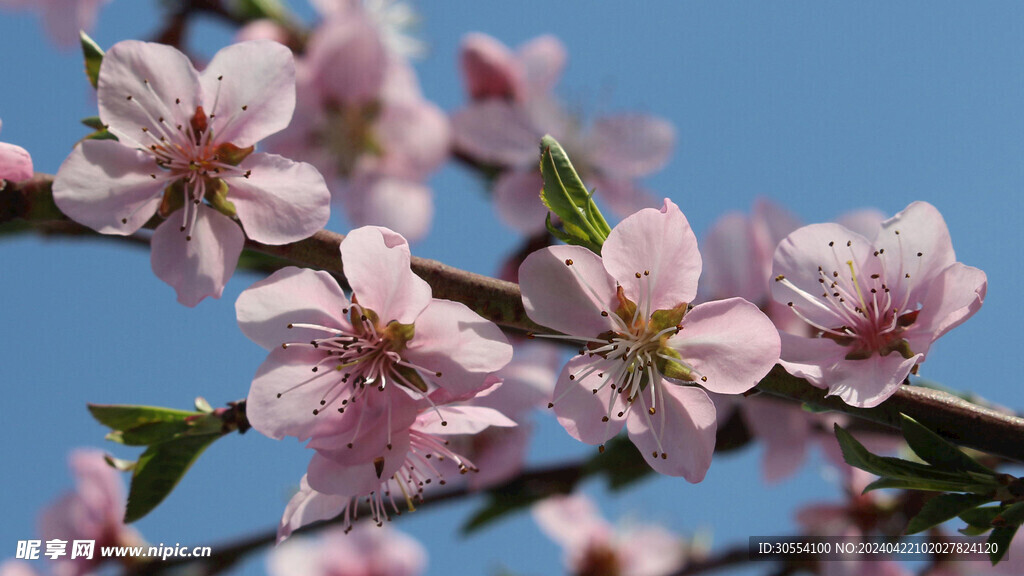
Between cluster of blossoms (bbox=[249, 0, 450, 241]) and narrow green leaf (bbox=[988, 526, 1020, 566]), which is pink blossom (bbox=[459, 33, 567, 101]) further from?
narrow green leaf (bbox=[988, 526, 1020, 566])

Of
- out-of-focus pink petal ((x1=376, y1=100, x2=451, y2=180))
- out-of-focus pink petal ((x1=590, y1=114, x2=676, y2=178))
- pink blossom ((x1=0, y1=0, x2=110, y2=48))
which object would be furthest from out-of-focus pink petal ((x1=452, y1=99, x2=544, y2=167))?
pink blossom ((x1=0, y1=0, x2=110, y2=48))

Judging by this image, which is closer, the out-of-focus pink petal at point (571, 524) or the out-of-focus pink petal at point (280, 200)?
the out-of-focus pink petal at point (280, 200)

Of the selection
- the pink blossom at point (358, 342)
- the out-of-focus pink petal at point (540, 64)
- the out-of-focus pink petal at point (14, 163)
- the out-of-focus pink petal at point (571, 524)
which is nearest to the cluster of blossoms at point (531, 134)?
the out-of-focus pink petal at point (540, 64)

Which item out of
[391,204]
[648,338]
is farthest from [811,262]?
[391,204]

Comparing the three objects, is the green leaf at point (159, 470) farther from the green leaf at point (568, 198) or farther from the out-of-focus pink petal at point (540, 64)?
the out-of-focus pink petal at point (540, 64)

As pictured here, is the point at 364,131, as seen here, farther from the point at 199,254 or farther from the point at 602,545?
the point at 602,545

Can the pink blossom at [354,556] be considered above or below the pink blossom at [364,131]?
below

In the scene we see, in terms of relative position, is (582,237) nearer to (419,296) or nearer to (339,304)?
(419,296)

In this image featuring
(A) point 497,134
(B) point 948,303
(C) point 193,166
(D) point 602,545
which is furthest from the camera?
(D) point 602,545
